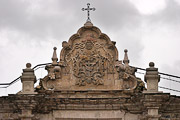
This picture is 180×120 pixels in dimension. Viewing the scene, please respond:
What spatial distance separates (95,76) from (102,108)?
4.11ft

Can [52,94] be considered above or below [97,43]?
below

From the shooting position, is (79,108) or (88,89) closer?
(79,108)

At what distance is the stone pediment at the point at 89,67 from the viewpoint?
2956cm

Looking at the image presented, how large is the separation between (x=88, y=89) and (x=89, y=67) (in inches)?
33.6

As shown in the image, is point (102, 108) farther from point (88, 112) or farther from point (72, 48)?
point (72, 48)

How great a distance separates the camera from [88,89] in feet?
97.0

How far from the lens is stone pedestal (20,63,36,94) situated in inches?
1146

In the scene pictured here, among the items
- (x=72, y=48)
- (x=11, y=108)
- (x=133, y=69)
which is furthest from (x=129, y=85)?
(x=11, y=108)

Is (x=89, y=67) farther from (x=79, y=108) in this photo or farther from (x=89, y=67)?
(x=79, y=108)

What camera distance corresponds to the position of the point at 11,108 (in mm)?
29484

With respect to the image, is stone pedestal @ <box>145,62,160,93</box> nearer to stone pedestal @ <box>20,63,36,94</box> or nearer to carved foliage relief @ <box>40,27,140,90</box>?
carved foliage relief @ <box>40,27,140,90</box>

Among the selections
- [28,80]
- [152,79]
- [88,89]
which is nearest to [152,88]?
[152,79]

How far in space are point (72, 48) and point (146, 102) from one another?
12.0 ft

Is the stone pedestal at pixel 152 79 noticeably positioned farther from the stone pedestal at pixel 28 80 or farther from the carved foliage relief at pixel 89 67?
the stone pedestal at pixel 28 80
